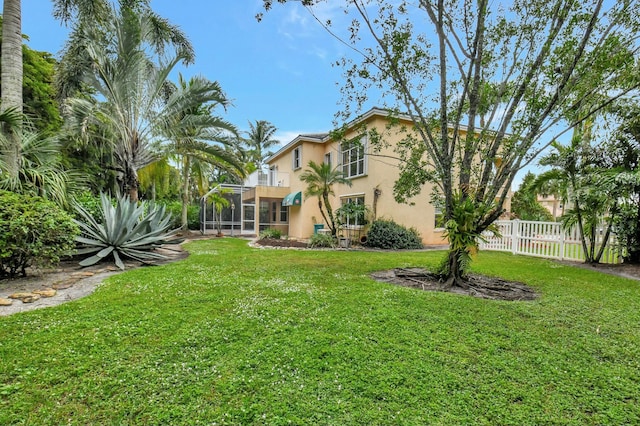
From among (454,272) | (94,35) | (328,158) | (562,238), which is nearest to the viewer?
(454,272)

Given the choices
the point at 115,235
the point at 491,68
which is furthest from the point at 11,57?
the point at 491,68

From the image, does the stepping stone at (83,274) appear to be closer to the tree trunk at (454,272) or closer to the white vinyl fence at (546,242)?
the tree trunk at (454,272)

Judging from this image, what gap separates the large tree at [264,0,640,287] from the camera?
5941mm

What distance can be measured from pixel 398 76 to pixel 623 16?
4.36 m

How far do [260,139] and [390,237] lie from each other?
28.8 metres

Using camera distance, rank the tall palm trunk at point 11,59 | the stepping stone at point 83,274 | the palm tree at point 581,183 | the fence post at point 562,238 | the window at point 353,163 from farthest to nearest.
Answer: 1. the window at point 353,163
2. the fence post at point 562,238
3. the palm tree at point 581,183
4. the tall palm trunk at point 11,59
5. the stepping stone at point 83,274

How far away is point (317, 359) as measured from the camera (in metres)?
3.42

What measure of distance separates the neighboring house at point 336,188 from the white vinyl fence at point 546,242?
11.2 ft

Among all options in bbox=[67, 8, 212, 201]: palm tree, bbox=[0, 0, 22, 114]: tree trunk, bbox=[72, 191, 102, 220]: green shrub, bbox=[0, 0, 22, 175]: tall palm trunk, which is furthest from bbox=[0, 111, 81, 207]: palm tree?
bbox=[67, 8, 212, 201]: palm tree

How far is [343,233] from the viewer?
17.3 meters

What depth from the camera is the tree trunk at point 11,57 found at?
708 cm

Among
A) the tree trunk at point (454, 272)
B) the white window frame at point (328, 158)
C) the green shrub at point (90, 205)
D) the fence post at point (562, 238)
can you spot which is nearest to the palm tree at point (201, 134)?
the green shrub at point (90, 205)

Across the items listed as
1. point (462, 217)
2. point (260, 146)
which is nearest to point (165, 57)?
point (462, 217)

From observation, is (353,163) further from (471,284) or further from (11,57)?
(11,57)
